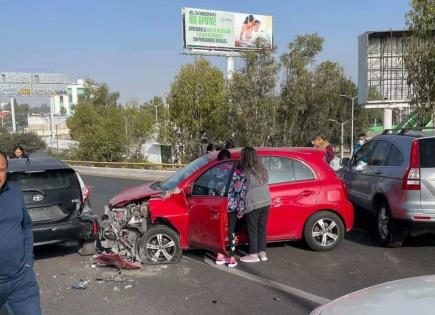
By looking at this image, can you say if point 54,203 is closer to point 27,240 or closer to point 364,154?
point 27,240

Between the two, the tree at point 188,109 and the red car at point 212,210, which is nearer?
the red car at point 212,210

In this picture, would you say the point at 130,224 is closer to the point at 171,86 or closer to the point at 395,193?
the point at 395,193

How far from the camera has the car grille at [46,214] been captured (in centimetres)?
713

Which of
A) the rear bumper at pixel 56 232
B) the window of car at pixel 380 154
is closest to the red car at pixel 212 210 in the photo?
the rear bumper at pixel 56 232

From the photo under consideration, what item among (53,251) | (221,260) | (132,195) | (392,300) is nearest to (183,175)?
(132,195)

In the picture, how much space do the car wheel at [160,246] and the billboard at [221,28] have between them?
3903 cm

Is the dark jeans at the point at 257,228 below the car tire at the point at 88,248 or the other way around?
the other way around

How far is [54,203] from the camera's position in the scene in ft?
23.9

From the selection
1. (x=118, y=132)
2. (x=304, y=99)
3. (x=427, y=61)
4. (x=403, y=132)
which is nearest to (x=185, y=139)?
(x=118, y=132)

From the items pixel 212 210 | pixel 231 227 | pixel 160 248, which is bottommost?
pixel 160 248

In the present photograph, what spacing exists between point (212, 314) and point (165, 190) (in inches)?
103

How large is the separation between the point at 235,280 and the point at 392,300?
3.69m

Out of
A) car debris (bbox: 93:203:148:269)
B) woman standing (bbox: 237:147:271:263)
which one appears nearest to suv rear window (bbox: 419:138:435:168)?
woman standing (bbox: 237:147:271:263)

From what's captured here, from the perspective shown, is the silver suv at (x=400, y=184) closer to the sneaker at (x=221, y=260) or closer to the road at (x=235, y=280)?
the road at (x=235, y=280)
